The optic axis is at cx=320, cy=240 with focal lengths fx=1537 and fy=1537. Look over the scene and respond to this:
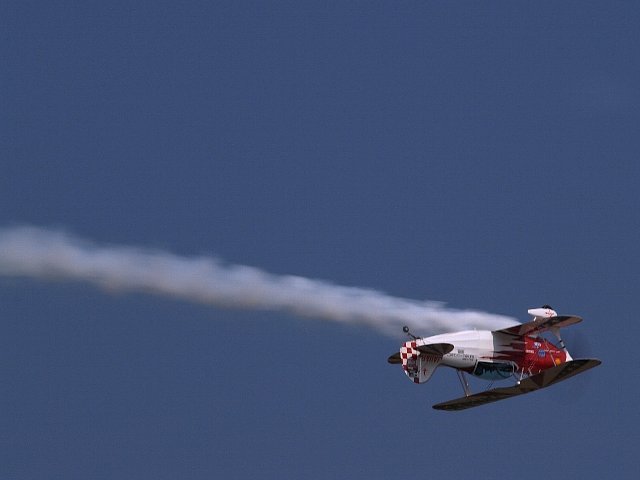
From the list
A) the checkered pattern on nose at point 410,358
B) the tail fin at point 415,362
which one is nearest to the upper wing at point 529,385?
the tail fin at point 415,362

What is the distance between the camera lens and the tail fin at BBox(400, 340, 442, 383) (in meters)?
56.1

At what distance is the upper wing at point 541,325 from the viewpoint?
56875mm

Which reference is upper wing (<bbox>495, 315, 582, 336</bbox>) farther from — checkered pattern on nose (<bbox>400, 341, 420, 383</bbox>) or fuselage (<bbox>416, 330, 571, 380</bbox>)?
checkered pattern on nose (<bbox>400, 341, 420, 383</bbox>)

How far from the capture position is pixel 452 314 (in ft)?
190

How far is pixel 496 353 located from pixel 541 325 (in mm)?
1986

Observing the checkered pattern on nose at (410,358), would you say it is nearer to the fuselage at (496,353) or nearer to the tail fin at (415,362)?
the tail fin at (415,362)


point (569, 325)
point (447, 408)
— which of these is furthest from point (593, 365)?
point (447, 408)

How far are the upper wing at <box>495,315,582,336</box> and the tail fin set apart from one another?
3.42m

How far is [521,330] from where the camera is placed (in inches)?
2281

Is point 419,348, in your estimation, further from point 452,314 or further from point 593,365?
point 593,365

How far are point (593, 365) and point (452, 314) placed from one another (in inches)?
224

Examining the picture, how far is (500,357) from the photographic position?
57.8 meters

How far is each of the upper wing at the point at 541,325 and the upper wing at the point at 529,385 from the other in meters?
1.75

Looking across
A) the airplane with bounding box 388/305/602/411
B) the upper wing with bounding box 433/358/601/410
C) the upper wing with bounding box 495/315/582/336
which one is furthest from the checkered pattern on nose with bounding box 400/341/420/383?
the upper wing with bounding box 495/315/582/336
